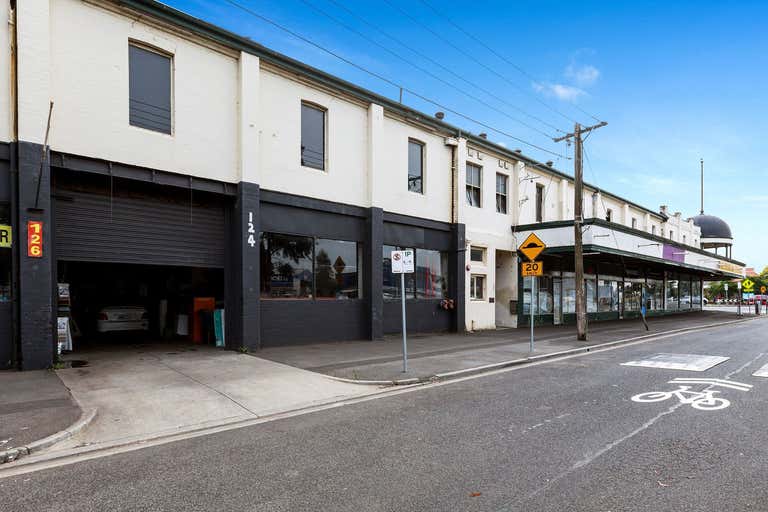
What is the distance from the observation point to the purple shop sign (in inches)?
1071

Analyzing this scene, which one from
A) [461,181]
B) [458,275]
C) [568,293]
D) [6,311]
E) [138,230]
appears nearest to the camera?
[6,311]

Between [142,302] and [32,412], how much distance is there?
11.7m

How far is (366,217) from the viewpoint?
16.0 metres

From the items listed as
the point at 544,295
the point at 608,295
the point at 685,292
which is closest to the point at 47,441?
the point at 544,295

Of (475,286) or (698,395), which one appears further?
(475,286)

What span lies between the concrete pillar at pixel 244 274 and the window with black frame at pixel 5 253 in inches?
188

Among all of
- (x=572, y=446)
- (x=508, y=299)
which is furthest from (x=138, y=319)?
(x=508, y=299)

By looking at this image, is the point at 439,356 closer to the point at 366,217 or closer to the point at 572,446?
the point at 366,217

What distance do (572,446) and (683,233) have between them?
160ft

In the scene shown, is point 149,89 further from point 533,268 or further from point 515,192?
point 515,192

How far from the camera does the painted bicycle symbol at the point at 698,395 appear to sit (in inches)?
288

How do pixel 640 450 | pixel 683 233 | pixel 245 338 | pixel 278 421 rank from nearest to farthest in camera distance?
pixel 640 450, pixel 278 421, pixel 245 338, pixel 683 233

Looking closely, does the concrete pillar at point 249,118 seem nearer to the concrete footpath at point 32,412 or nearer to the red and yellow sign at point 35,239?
the red and yellow sign at point 35,239

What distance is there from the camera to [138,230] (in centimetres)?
1133
